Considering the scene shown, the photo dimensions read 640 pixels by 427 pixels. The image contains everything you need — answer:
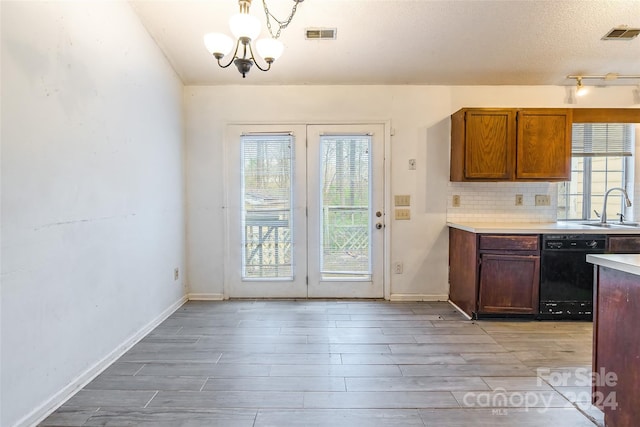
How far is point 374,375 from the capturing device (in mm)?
2330

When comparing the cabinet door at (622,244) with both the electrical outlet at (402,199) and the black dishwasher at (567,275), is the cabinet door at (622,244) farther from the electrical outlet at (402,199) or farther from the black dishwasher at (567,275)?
the electrical outlet at (402,199)

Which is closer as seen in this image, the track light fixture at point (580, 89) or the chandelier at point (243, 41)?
the chandelier at point (243, 41)

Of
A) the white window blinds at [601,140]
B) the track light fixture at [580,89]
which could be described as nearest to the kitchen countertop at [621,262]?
the white window blinds at [601,140]

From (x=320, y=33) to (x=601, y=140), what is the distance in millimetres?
3308

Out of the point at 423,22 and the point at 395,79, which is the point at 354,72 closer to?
the point at 395,79

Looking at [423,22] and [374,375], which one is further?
[423,22]

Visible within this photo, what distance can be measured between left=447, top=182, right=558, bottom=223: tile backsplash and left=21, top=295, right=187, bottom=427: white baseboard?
3254 millimetres

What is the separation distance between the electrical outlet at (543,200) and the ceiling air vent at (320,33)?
2.77 meters

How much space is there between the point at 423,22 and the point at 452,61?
0.67m

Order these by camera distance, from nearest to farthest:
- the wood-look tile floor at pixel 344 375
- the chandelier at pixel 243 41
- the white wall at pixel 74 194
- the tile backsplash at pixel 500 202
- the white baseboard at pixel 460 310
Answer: the white wall at pixel 74 194
the wood-look tile floor at pixel 344 375
the chandelier at pixel 243 41
the white baseboard at pixel 460 310
the tile backsplash at pixel 500 202

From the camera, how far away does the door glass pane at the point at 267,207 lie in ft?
13.2

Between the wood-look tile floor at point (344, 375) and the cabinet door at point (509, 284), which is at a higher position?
the cabinet door at point (509, 284)

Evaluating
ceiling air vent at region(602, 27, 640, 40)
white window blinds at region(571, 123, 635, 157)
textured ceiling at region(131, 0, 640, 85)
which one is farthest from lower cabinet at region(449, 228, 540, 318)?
ceiling air vent at region(602, 27, 640, 40)

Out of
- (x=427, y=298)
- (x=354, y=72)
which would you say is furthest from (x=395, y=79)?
(x=427, y=298)
